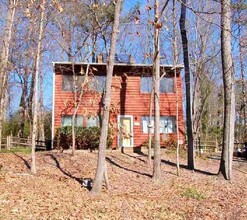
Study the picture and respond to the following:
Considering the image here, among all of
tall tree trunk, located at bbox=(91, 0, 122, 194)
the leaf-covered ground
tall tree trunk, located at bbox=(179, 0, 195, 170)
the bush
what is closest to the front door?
the bush

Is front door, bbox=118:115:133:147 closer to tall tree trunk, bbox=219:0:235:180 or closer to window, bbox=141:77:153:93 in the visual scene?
window, bbox=141:77:153:93

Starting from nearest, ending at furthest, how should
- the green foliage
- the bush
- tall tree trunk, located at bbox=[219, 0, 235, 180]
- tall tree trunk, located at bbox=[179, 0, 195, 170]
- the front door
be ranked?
1. the green foliage
2. tall tree trunk, located at bbox=[219, 0, 235, 180]
3. tall tree trunk, located at bbox=[179, 0, 195, 170]
4. the bush
5. the front door

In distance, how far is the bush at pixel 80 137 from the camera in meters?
21.1

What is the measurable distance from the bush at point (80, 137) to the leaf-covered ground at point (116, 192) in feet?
11.7

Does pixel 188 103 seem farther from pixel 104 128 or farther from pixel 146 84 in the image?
pixel 104 128

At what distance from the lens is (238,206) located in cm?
1007

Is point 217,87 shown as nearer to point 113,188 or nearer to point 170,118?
point 170,118

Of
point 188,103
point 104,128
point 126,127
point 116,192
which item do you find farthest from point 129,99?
point 104,128

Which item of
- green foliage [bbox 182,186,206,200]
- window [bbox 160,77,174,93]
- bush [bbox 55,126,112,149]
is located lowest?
green foliage [bbox 182,186,206,200]

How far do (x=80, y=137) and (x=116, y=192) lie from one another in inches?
406

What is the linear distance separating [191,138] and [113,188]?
689cm

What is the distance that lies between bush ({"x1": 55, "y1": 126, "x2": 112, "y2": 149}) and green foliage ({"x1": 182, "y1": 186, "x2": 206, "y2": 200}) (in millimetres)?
9857

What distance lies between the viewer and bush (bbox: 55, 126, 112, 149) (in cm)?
2111

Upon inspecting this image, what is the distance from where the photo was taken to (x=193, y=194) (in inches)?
449
